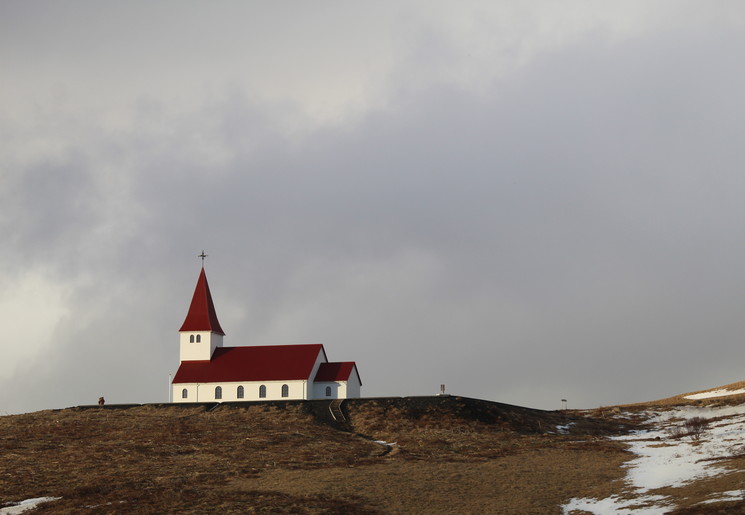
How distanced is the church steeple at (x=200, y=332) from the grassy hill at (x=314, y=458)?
13046 mm

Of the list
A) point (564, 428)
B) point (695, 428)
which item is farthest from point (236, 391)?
point (695, 428)

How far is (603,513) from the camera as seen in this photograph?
32.9 metres

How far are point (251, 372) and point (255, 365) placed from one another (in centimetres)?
124

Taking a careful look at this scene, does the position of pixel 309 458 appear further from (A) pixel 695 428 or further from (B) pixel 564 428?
(A) pixel 695 428

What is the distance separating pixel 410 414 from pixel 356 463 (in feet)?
65.7

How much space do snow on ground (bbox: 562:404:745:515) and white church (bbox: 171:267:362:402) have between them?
32.0 m

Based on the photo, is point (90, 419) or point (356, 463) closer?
point (356, 463)

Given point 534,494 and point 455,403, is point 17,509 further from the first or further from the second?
point 455,403

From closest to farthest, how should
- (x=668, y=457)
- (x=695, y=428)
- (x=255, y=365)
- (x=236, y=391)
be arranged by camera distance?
(x=668, y=457) → (x=695, y=428) → (x=236, y=391) → (x=255, y=365)

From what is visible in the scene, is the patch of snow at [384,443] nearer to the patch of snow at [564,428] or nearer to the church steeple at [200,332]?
the patch of snow at [564,428]

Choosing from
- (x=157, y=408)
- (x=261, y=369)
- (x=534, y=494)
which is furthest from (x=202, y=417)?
(x=534, y=494)

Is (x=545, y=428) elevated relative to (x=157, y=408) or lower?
lower

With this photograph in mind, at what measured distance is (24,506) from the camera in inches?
1398

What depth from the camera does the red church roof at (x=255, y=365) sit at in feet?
266
